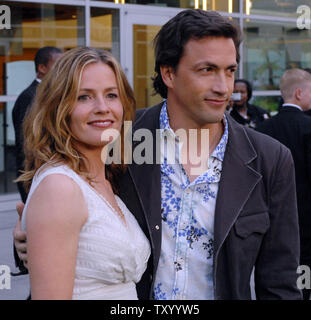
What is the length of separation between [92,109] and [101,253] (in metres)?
0.53

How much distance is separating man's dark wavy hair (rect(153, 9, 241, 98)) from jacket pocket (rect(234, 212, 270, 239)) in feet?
2.33

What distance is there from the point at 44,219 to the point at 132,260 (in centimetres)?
43

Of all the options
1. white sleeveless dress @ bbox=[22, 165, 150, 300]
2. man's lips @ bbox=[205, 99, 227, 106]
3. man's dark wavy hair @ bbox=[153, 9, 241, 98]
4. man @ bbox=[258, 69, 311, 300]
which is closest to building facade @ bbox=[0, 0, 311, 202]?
man @ bbox=[258, 69, 311, 300]

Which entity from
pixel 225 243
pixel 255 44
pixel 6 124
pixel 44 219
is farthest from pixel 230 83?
pixel 255 44

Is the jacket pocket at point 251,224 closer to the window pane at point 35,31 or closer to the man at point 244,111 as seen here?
the man at point 244,111

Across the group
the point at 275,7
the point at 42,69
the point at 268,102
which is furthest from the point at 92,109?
the point at 275,7

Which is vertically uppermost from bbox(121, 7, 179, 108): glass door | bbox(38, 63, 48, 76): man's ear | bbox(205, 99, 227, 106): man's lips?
bbox(121, 7, 179, 108): glass door

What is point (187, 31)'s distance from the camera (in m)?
2.44

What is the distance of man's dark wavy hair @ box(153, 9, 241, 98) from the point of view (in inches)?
93.2

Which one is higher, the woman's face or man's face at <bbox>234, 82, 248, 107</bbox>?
man's face at <bbox>234, 82, 248, 107</bbox>

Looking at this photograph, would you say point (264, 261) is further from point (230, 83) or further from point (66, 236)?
point (66, 236)

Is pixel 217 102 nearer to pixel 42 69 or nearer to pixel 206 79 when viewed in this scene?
pixel 206 79

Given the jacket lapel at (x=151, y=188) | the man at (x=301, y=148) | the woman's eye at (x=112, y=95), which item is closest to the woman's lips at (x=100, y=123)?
the woman's eye at (x=112, y=95)

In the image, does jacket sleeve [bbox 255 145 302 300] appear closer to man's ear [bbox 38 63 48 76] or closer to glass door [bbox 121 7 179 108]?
man's ear [bbox 38 63 48 76]
